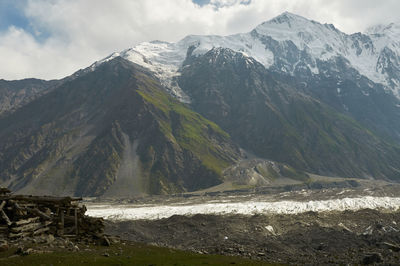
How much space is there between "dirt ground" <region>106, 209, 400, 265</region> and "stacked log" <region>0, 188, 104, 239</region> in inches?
571

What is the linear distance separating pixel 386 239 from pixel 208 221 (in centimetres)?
3322

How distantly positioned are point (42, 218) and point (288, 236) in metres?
41.8

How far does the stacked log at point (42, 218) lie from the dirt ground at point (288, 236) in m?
14.5

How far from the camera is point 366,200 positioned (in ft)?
352

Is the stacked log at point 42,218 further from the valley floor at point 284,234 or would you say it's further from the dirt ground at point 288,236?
the dirt ground at point 288,236

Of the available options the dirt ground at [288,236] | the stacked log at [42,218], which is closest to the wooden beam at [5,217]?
the stacked log at [42,218]

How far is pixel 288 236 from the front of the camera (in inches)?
2576

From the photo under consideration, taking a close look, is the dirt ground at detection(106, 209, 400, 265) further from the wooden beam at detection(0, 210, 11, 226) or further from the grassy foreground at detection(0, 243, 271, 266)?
the wooden beam at detection(0, 210, 11, 226)

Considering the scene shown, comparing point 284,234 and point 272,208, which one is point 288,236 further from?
point 272,208

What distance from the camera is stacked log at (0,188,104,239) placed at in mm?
36312

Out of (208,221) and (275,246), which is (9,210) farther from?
(208,221)

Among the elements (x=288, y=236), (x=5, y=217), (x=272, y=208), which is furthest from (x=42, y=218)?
(x=272, y=208)

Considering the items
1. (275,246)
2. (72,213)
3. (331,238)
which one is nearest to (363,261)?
(275,246)

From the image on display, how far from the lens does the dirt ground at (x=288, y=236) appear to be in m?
44.9
